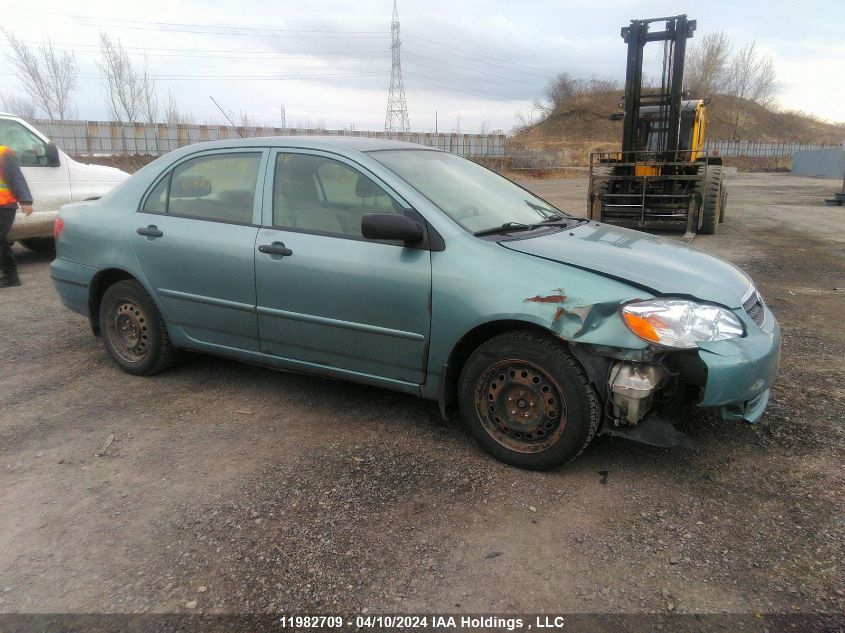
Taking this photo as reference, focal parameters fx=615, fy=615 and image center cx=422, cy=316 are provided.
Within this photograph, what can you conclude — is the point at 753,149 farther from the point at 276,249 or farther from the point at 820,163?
the point at 276,249

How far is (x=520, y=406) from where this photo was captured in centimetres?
305

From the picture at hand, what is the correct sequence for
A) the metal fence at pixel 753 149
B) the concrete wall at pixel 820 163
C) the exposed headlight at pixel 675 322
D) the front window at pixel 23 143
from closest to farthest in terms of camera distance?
the exposed headlight at pixel 675 322, the front window at pixel 23 143, the concrete wall at pixel 820 163, the metal fence at pixel 753 149

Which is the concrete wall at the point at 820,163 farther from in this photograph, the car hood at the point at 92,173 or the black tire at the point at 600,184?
the car hood at the point at 92,173

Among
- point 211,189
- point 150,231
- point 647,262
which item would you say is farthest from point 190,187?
point 647,262

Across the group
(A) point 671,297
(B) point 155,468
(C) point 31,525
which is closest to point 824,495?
(A) point 671,297

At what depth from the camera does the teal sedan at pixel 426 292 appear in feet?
9.35

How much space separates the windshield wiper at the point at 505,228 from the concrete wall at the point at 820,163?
40.1m

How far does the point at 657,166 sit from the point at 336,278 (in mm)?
10237

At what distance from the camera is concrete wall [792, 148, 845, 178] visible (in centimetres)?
3688

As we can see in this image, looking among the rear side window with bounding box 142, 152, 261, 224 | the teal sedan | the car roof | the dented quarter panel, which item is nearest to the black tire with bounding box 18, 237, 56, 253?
the teal sedan

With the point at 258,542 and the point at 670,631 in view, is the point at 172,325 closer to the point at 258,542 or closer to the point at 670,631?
the point at 258,542

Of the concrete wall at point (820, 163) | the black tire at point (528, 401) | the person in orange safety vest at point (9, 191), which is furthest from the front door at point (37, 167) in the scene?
the concrete wall at point (820, 163)

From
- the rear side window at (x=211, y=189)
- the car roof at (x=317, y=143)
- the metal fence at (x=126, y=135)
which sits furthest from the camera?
the metal fence at (x=126, y=135)

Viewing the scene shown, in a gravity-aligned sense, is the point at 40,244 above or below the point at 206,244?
below
